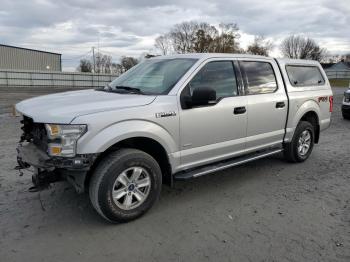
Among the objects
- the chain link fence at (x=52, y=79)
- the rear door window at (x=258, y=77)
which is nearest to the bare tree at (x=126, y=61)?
the chain link fence at (x=52, y=79)

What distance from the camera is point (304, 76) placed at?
6016 mm

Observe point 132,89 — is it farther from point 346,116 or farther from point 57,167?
point 346,116

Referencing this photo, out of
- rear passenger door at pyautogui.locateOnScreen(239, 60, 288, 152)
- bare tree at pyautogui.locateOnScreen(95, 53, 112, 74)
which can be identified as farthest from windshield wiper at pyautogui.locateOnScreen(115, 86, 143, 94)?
bare tree at pyautogui.locateOnScreen(95, 53, 112, 74)

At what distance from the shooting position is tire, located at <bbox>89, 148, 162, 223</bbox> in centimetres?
347

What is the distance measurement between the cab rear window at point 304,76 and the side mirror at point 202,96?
2.31 meters

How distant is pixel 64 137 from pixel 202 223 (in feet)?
5.68

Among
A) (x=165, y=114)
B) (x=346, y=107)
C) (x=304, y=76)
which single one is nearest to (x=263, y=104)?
(x=304, y=76)

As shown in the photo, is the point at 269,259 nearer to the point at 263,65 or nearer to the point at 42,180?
the point at 42,180

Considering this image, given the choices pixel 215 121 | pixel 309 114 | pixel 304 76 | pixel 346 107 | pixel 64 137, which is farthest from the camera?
pixel 346 107

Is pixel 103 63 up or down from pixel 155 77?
up

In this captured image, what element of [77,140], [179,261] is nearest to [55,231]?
[77,140]

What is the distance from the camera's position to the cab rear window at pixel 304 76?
5715mm

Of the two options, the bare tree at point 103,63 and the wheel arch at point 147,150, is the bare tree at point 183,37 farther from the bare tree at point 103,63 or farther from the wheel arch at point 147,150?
the wheel arch at point 147,150

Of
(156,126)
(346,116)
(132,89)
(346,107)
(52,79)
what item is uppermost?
(52,79)
